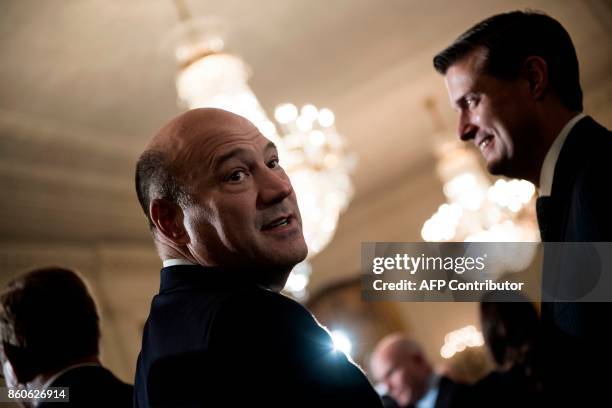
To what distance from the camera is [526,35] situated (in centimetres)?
179

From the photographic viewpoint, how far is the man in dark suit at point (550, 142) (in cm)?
142

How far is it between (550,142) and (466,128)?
0.80 ft

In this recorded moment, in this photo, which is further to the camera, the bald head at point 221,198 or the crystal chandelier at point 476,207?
the crystal chandelier at point 476,207

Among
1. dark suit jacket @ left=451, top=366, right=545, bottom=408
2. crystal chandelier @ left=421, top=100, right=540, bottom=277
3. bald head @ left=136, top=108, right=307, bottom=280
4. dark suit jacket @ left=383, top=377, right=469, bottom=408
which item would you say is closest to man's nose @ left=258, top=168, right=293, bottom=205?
bald head @ left=136, top=108, right=307, bottom=280

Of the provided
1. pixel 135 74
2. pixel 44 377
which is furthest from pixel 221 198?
pixel 135 74

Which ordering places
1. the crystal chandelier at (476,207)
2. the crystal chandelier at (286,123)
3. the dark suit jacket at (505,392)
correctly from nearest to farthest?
1. the dark suit jacket at (505,392)
2. the crystal chandelier at (286,123)
3. the crystal chandelier at (476,207)

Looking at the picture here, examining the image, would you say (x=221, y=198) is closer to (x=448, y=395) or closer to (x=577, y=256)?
(x=577, y=256)

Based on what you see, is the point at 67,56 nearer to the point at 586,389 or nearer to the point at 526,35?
the point at 526,35

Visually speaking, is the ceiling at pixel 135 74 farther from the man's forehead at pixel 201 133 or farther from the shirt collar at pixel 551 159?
the shirt collar at pixel 551 159

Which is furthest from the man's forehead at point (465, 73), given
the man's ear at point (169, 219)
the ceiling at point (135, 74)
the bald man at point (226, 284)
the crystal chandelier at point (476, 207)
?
the crystal chandelier at point (476, 207)

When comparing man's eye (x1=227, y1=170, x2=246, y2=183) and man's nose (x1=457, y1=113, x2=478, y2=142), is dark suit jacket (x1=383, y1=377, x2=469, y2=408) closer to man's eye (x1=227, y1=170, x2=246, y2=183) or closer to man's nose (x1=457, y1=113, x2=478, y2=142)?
man's nose (x1=457, y1=113, x2=478, y2=142)

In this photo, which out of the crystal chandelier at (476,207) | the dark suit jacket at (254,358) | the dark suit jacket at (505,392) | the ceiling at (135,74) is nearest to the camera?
the dark suit jacket at (254,358)

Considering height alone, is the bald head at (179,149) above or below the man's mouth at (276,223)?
above

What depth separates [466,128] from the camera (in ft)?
6.03
